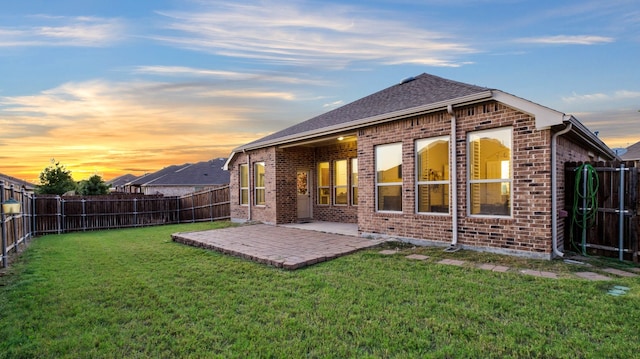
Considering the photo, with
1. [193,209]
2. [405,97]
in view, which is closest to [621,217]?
[405,97]

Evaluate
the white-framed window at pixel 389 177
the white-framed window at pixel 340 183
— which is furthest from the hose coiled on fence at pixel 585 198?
the white-framed window at pixel 340 183

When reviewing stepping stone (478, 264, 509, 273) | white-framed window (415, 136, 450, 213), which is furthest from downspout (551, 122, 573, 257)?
white-framed window (415, 136, 450, 213)

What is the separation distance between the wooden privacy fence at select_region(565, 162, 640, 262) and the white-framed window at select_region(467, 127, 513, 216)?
144 cm

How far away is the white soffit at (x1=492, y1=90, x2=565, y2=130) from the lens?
5.56 meters

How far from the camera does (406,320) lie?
3418 mm

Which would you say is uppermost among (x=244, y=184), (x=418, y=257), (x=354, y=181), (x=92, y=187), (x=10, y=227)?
(x=354, y=181)

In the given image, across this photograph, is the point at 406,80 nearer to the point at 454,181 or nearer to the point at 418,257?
the point at 454,181

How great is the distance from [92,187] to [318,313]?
70.0 ft

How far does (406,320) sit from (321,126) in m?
7.46

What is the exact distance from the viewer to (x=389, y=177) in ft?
27.5

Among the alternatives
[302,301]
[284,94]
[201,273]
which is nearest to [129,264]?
[201,273]

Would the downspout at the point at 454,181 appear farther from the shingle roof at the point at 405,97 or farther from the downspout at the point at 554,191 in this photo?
the downspout at the point at 554,191

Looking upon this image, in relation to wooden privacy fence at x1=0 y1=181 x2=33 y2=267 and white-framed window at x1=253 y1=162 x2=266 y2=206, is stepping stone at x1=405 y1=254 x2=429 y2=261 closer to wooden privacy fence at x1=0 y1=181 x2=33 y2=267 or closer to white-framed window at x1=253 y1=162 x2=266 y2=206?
white-framed window at x1=253 y1=162 x2=266 y2=206

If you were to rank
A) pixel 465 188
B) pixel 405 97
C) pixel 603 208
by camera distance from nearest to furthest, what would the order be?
pixel 603 208 → pixel 465 188 → pixel 405 97
